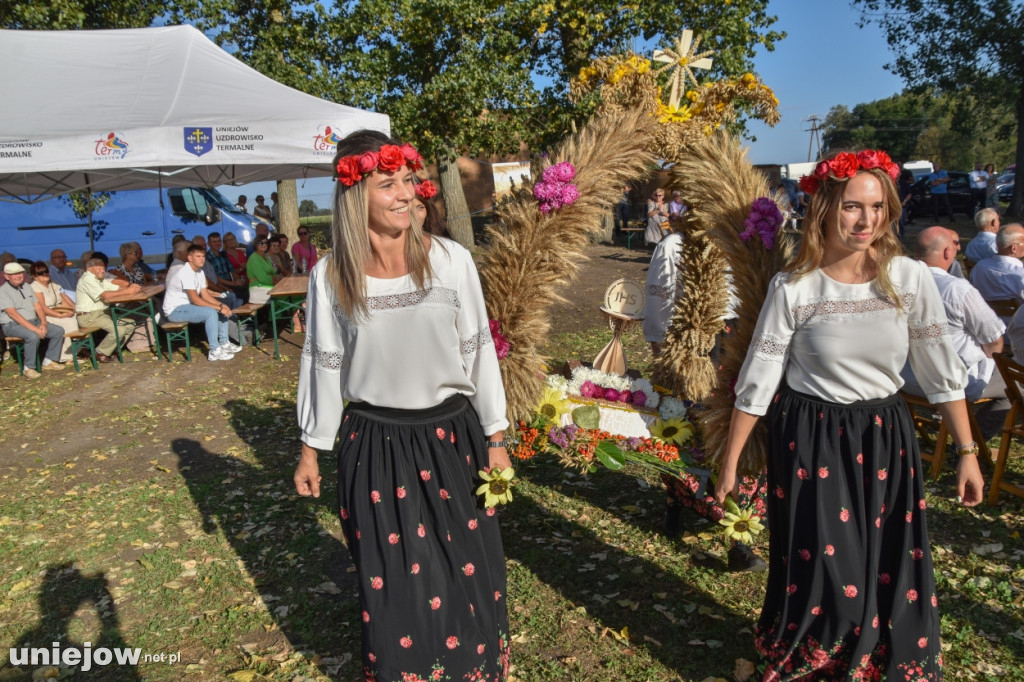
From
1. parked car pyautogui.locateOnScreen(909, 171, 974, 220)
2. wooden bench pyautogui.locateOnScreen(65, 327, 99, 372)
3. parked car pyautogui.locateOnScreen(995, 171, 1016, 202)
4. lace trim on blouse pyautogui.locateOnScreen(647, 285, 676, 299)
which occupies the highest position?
parked car pyautogui.locateOnScreen(995, 171, 1016, 202)

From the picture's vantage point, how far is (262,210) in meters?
20.3

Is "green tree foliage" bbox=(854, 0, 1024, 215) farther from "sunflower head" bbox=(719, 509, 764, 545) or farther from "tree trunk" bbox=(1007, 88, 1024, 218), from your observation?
"sunflower head" bbox=(719, 509, 764, 545)

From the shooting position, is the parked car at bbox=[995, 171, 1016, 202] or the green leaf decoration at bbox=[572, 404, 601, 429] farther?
the parked car at bbox=[995, 171, 1016, 202]

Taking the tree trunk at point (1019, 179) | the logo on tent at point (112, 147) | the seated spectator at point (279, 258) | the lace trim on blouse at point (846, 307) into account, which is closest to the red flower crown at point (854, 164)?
the lace trim on blouse at point (846, 307)

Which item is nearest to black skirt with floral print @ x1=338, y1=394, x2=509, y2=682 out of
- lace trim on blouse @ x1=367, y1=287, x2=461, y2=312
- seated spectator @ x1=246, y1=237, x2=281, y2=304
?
lace trim on blouse @ x1=367, y1=287, x2=461, y2=312

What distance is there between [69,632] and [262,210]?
18120 mm

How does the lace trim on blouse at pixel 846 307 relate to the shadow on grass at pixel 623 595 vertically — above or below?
above

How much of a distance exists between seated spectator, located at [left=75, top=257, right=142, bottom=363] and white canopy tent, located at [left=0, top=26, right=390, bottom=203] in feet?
4.64

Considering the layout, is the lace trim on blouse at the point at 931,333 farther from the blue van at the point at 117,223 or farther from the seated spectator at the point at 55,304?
the blue van at the point at 117,223

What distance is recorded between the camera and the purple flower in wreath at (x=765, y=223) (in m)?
2.93

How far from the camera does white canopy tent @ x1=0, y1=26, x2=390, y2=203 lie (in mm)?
7371

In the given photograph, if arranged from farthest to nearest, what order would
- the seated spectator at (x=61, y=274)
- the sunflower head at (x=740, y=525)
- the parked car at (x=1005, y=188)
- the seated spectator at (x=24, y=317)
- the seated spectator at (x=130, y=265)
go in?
the parked car at (x=1005, y=188)
the seated spectator at (x=61, y=274)
the seated spectator at (x=130, y=265)
the seated spectator at (x=24, y=317)
the sunflower head at (x=740, y=525)

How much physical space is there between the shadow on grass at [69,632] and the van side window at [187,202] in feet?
37.4

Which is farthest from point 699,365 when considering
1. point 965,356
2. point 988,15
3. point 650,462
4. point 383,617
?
point 988,15
